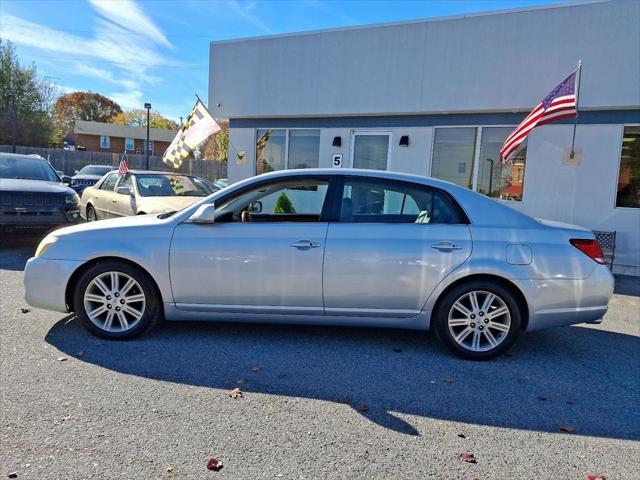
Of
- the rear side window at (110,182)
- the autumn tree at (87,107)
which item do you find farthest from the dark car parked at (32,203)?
the autumn tree at (87,107)

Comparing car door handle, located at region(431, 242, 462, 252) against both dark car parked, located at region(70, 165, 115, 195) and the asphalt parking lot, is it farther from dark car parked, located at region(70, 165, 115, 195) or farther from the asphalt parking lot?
dark car parked, located at region(70, 165, 115, 195)

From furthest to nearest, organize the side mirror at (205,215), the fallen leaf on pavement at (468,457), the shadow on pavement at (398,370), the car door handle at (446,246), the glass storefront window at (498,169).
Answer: the glass storefront window at (498,169)
the side mirror at (205,215)
the car door handle at (446,246)
the shadow on pavement at (398,370)
the fallen leaf on pavement at (468,457)

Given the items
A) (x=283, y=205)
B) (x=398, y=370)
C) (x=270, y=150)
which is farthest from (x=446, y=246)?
(x=270, y=150)

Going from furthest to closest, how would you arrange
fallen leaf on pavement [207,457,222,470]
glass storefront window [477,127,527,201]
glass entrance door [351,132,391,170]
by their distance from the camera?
glass entrance door [351,132,391,170] < glass storefront window [477,127,527,201] < fallen leaf on pavement [207,457,222,470]

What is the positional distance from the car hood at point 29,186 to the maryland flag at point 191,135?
212cm

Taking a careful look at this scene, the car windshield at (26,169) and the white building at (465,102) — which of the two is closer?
the white building at (465,102)

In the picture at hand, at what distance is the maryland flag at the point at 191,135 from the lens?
391 inches

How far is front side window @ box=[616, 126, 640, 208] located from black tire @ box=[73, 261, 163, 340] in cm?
816

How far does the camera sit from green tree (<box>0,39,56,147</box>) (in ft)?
117

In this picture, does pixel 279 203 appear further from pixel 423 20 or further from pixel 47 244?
pixel 423 20

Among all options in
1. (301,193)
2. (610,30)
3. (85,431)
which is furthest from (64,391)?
(610,30)

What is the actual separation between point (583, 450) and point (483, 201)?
218cm

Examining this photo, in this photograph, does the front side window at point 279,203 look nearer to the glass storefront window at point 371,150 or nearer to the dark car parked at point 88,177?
the glass storefront window at point 371,150

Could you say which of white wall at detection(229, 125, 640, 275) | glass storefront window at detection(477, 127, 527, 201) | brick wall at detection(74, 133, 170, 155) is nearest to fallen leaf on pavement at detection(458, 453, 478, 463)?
white wall at detection(229, 125, 640, 275)
